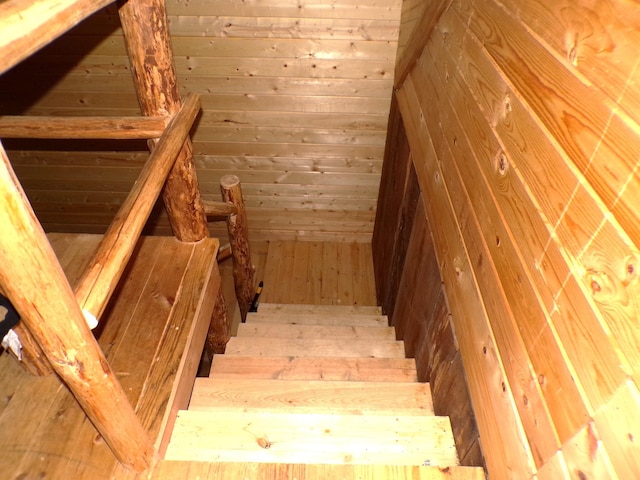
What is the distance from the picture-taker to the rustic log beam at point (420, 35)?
2287 mm

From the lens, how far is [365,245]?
525 centimetres

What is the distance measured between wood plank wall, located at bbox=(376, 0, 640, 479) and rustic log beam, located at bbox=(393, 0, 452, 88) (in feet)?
2.02

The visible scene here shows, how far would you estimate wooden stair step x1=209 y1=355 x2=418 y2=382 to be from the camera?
2340 mm

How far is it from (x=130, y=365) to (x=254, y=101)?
272 centimetres

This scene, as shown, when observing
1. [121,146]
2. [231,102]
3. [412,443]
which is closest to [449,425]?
[412,443]

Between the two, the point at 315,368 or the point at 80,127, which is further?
the point at 315,368

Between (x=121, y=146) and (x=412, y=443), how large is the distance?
3.95 metres

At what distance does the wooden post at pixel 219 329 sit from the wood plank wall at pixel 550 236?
1558 millimetres

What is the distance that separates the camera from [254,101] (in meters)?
3.82

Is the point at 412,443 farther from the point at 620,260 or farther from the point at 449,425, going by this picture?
the point at 620,260

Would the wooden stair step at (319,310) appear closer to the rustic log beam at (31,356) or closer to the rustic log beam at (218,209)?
the rustic log beam at (218,209)

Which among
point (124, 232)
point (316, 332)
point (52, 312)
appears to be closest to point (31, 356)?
point (124, 232)

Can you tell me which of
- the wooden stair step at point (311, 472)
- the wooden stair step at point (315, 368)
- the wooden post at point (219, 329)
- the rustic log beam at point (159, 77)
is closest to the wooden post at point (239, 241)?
the wooden post at point (219, 329)

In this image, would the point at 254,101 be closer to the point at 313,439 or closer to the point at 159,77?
the point at 159,77
